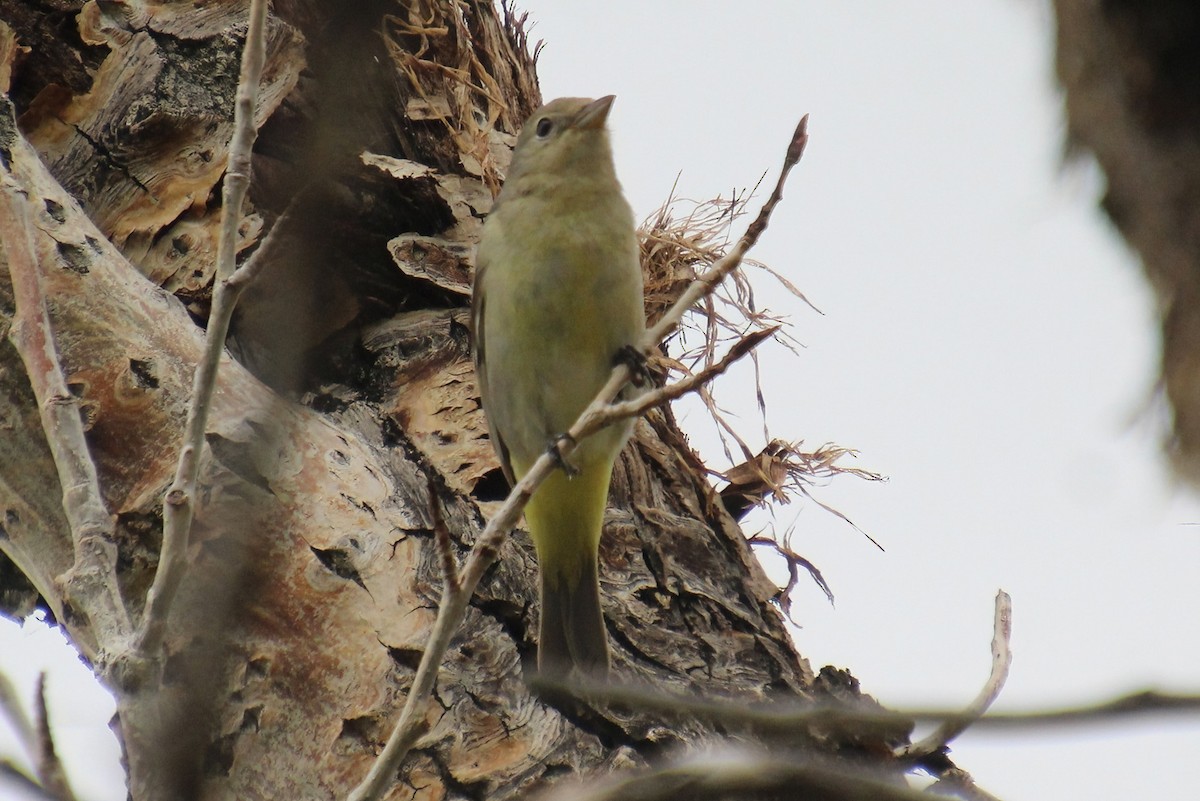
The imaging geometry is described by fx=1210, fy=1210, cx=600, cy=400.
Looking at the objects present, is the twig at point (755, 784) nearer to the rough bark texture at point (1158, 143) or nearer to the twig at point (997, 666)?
the rough bark texture at point (1158, 143)

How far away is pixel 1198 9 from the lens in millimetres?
762

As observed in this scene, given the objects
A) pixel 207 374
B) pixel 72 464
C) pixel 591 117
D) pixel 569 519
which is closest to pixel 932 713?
pixel 207 374

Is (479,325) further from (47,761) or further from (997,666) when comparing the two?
(47,761)

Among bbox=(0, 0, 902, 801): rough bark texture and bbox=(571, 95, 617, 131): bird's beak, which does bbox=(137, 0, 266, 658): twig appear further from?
bbox=(571, 95, 617, 131): bird's beak

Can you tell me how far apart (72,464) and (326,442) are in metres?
0.92

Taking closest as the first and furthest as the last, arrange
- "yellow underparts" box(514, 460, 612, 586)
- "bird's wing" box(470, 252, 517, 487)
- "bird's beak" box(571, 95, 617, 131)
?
1. "yellow underparts" box(514, 460, 612, 586)
2. "bird's wing" box(470, 252, 517, 487)
3. "bird's beak" box(571, 95, 617, 131)

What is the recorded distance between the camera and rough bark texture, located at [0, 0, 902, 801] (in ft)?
8.84

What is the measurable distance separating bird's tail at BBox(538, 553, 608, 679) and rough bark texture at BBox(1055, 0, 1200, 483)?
7.04 feet

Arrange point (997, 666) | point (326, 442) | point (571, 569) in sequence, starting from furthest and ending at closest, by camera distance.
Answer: point (571, 569) → point (326, 442) → point (997, 666)

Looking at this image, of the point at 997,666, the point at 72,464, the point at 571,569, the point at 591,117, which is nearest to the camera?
the point at 72,464

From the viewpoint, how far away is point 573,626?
3.25 meters

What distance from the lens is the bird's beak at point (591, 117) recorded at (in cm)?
437

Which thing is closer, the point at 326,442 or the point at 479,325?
the point at 326,442

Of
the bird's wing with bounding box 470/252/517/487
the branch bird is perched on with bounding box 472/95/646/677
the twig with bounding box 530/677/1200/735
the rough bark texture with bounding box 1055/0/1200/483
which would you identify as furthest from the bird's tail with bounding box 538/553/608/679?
the rough bark texture with bounding box 1055/0/1200/483
